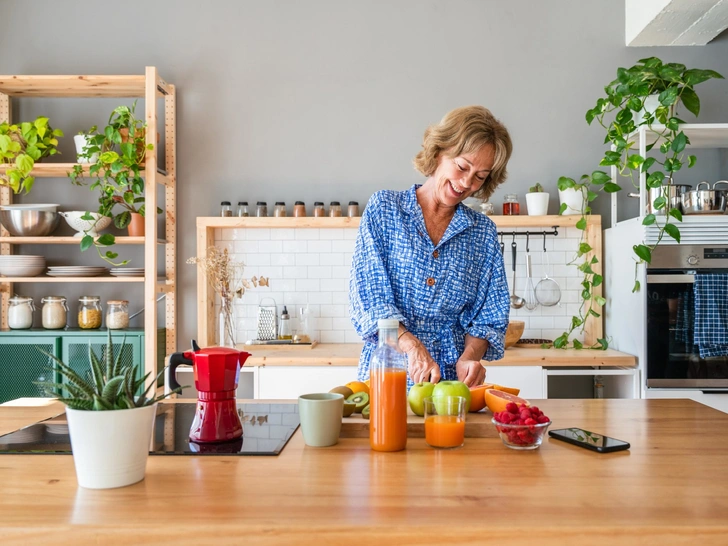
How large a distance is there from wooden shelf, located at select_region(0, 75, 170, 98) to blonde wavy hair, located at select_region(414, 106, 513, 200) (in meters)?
2.34

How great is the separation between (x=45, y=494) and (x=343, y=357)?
237 cm

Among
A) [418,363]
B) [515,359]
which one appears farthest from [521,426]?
[515,359]

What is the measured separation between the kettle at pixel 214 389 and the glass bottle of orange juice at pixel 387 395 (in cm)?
33

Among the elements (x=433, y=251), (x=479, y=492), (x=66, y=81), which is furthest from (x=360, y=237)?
(x=66, y=81)

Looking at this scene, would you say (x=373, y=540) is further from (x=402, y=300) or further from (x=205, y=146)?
(x=205, y=146)

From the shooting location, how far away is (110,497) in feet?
3.71

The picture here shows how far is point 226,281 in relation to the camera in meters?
4.01

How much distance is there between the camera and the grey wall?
416cm

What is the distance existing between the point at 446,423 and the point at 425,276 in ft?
2.76

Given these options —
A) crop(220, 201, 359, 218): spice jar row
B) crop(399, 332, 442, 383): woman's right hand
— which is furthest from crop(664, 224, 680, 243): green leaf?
crop(399, 332, 442, 383): woman's right hand

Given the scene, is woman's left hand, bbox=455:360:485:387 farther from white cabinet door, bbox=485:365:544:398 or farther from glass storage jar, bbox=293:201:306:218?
glass storage jar, bbox=293:201:306:218

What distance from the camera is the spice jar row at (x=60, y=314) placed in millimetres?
3912

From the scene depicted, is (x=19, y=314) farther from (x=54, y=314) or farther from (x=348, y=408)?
(x=348, y=408)

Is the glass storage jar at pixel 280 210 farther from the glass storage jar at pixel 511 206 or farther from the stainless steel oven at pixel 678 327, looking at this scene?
the stainless steel oven at pixel 678 327
